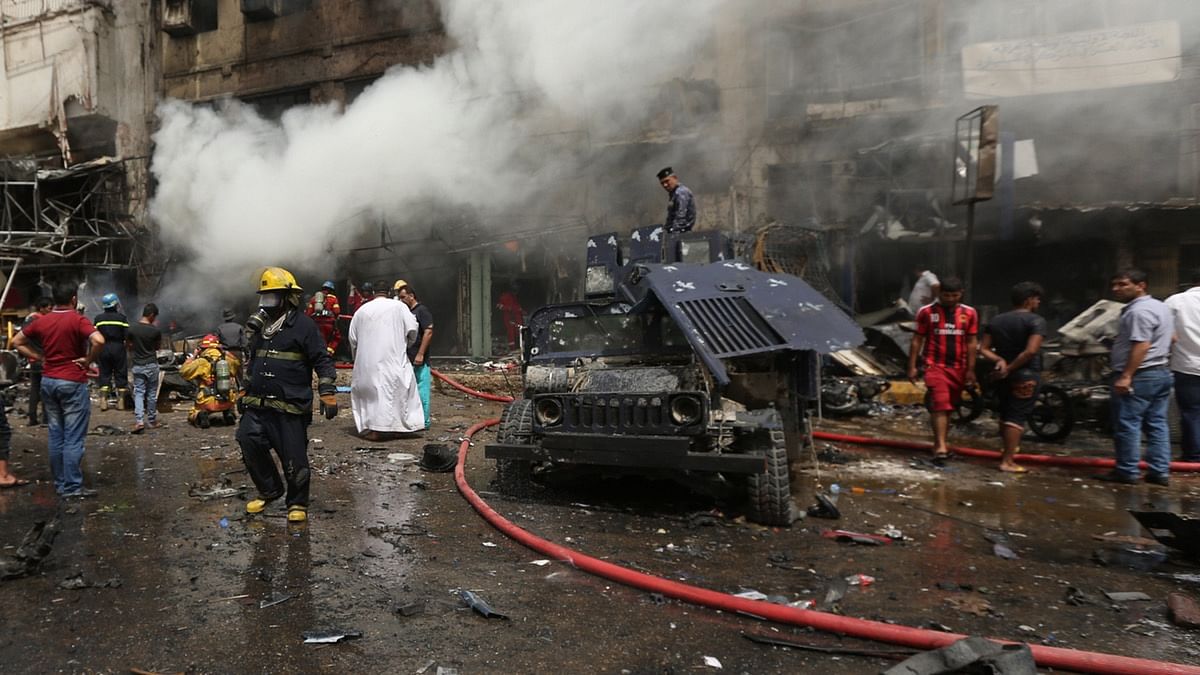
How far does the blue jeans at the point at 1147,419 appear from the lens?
515 cm

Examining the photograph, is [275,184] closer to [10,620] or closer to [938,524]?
[10,620]

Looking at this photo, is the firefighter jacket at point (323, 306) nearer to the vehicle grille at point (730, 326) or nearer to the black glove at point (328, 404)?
the black glove at point (328, 404)

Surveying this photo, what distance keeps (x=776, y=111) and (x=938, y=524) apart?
1083 cm

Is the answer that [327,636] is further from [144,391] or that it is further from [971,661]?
[144,391]

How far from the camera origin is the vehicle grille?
4.55m

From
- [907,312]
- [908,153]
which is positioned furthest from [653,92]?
[907,312]

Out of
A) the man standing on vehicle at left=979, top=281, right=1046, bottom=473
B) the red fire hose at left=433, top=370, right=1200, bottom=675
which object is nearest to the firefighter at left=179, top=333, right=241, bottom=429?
the red fire hose at left=433, top=370, right=1200, bottom=675

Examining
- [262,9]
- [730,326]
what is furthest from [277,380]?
[262,9]

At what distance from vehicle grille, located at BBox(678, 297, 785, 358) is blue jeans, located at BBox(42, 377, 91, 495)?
4.59 m

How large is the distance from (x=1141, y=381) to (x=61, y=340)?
26.8ft

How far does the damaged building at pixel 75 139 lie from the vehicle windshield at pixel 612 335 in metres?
15.0

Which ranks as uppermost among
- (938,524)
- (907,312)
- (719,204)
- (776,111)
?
(776,111)

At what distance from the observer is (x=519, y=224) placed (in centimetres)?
1420

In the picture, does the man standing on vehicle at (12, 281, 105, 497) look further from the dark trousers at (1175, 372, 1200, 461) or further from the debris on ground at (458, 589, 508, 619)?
the dark trousers at (1175, 372, 1200, 461)
